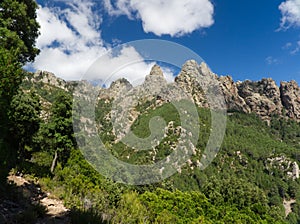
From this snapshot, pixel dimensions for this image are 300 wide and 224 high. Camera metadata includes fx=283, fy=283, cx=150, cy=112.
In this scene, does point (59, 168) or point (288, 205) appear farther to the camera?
point (288, 205)

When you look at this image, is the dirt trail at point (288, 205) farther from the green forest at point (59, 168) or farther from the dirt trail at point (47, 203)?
the dirt trail at point (47, 203)

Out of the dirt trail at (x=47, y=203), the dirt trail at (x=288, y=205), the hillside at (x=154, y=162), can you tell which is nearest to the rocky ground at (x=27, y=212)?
the dirt trail at (x=47, y=203)

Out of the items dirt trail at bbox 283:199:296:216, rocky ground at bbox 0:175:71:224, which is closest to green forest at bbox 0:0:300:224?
rocky ground at bbox 0:175:71:224

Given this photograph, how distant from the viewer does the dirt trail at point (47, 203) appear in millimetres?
8273

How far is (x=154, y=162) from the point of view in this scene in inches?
4419

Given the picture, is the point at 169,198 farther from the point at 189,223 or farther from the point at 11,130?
the point at 11,130

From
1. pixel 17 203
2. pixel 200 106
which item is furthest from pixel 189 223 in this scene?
pixel 200 106

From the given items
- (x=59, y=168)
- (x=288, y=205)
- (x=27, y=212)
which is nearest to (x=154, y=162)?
(x=288, y=205)

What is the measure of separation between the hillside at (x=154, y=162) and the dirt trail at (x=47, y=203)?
0.38 meters

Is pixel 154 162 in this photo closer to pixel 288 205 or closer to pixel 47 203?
pixel 288 205

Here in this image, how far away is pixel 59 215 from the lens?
9.05 meters

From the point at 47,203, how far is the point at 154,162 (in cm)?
10265

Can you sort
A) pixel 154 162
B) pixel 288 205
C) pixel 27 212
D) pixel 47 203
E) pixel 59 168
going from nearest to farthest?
pixel 27 212
pixel 47 203
pixel 59 168
pixel 154 162
pixel 288 205

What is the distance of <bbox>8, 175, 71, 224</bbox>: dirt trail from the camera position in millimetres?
8273
